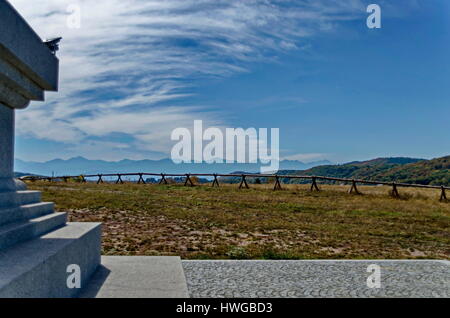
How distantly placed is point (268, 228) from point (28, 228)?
Result: 8.04 m

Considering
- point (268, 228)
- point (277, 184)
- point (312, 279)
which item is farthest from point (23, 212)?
point (277, 184)

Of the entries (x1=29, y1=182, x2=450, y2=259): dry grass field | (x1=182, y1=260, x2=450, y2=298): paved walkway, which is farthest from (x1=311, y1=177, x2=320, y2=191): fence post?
(x1=182, y1=260, x2=450, y2=298): paved walkway

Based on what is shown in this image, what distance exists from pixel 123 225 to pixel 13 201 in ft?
20.5

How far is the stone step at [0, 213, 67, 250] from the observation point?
431 centimetres

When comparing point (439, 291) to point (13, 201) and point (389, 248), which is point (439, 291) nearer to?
point (389, 248)

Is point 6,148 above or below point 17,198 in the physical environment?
above

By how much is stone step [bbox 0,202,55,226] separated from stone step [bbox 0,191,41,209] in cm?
8

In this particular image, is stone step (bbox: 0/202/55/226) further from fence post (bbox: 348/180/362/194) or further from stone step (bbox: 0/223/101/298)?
fence post (bbox: 348/180/362/194)

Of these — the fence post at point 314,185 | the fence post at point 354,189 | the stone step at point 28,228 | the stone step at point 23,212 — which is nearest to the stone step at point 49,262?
the stone step at point 28,228

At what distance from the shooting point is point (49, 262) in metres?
3.98

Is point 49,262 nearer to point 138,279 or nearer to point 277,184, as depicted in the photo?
point 138,279

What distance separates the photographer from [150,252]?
27.2 feet

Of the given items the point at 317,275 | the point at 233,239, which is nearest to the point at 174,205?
the point at 233,239

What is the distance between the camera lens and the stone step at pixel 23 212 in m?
4.71
